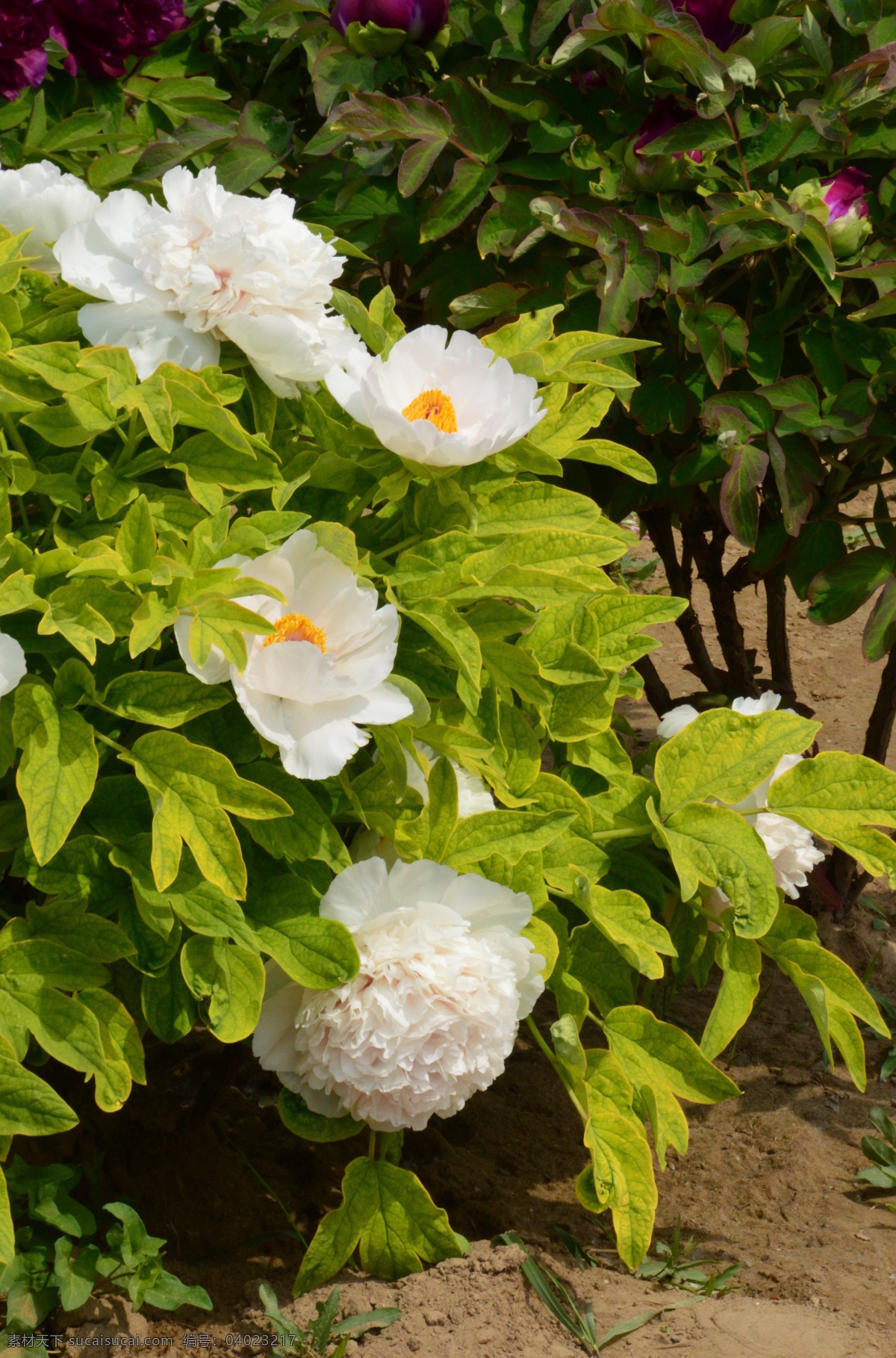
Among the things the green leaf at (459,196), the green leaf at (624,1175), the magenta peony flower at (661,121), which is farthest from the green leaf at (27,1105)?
the magenta peony flower at (661,121)

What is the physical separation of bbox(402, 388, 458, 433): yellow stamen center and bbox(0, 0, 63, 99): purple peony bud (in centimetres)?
99

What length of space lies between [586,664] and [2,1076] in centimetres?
73

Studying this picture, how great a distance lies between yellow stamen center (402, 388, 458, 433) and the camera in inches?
50.5

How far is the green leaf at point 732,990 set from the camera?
1.45 m

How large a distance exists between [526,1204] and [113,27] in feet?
6.19

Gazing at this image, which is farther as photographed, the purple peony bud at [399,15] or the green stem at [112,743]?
the purple peony bud at [399,15]

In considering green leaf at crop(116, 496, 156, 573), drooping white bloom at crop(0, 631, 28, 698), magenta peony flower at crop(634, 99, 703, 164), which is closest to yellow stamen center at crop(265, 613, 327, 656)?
green leaf at crop(116, 496, 156, 573)

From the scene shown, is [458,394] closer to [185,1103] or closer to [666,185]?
[666,185]

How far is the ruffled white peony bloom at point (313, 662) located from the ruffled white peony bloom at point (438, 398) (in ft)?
0.47

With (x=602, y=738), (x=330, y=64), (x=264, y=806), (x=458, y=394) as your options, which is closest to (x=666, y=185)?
(x=330, y=64)

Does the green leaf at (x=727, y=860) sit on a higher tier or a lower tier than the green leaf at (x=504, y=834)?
lower

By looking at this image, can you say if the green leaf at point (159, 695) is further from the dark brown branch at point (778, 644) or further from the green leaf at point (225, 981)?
the dark brown branch at point (778, 644)

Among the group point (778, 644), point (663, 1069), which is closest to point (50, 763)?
point (663, 1069)

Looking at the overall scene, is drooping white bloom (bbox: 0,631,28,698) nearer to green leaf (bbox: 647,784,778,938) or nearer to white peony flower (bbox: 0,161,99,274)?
white peony flower (bbox: 0,161,99,274)
